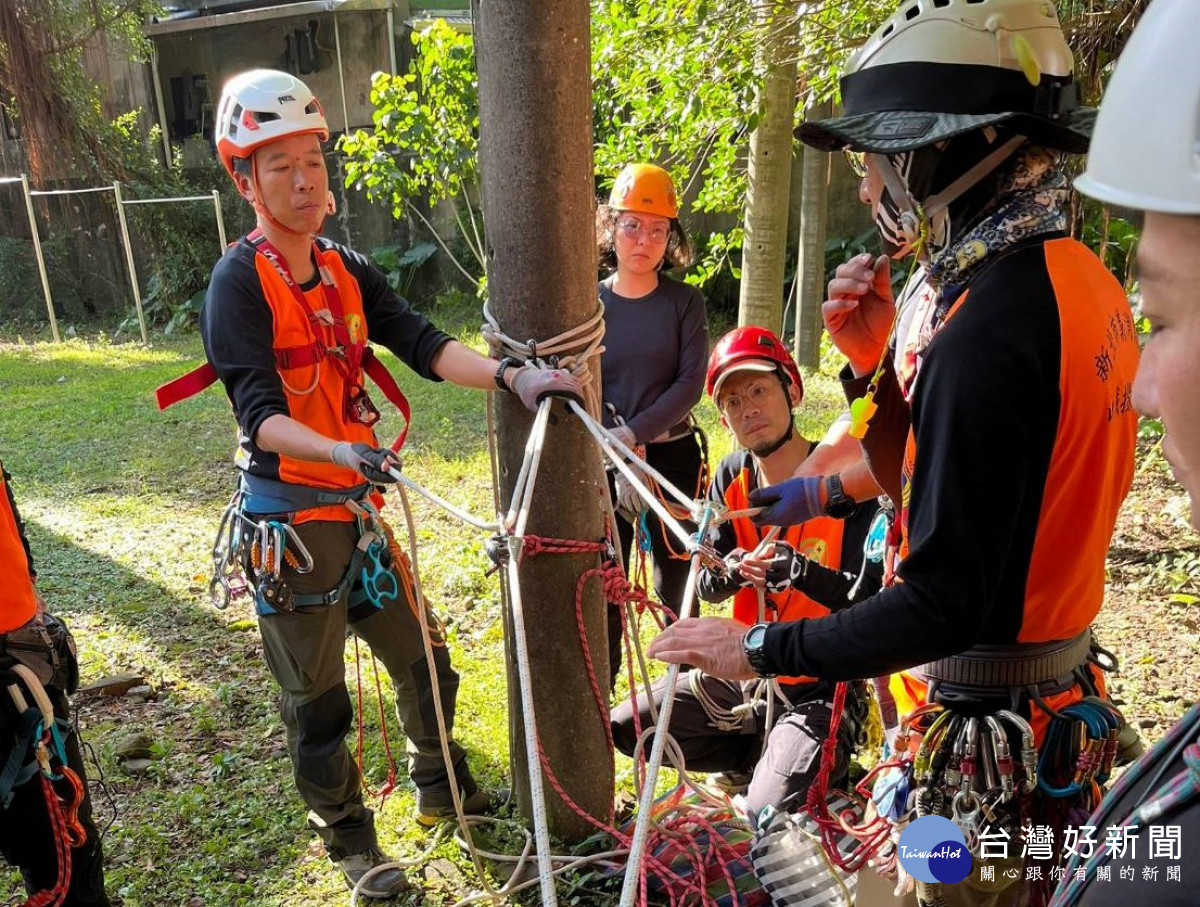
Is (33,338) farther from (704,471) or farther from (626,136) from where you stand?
(704,471)

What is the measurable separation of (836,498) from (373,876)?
187 cm

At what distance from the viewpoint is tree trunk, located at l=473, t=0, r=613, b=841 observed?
249 cm

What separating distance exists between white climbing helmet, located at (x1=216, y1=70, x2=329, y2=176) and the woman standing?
1.63m

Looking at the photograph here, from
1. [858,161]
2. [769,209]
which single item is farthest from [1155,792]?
[769,209]

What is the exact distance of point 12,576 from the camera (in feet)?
8.25

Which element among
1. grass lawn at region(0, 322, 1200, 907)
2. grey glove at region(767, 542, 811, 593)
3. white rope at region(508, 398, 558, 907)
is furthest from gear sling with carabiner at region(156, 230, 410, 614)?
grey glove at region(767, 542, 811, 593)

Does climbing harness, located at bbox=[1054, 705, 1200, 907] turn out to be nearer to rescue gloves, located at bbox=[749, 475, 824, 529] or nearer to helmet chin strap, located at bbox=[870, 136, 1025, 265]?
helmet chin strap, located at bbox=[870, 136, 1025, 265]

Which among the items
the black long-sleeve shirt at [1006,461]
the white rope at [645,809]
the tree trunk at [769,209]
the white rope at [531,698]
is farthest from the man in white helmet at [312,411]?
the tree trunk at [769,209]

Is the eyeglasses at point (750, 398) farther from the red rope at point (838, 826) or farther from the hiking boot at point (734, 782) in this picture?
the hiking boot at point (734, 782)

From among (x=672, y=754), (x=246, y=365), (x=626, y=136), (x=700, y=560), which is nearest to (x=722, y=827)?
(x=672, y=754)

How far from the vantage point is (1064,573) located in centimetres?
175

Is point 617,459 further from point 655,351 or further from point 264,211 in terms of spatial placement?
point 655,351

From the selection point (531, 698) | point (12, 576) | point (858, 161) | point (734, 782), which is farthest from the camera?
point (734, 782)

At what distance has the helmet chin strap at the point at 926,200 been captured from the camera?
173cm
